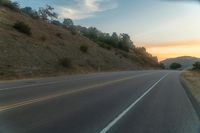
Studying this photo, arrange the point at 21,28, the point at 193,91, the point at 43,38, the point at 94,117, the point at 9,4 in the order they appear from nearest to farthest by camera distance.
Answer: the point at 94,117 < the point at 193,91 < the point at 21,28 < the point at 43,38 < the point at 9,4

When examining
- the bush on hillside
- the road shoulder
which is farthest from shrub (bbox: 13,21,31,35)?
the road shoulder

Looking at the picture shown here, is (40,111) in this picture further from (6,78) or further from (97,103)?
(6,78)

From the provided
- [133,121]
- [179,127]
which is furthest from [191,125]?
[133,121]

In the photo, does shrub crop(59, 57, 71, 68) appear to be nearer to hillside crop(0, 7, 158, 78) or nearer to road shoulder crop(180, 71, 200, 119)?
hillside crop(0, 7, 158, 78)

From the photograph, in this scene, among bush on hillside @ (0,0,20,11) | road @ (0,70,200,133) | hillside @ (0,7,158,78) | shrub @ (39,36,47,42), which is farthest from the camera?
bush on hillside @ (0,0,20,11)

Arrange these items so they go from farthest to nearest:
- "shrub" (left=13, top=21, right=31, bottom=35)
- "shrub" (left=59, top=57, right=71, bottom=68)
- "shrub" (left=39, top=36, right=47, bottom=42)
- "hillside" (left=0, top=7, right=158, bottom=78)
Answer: "shrub" (left=39, top=36, right=47, bottom=42)
"shrub" (left=13, top=21, right=31, bottom=35)
"shrub" (left=59, top=57, right=71, bottom=68)
"hillside" (left=0, top=7, right=158, bottom=78)

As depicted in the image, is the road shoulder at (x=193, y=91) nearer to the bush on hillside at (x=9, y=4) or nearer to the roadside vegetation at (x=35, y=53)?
the roadside vegetation at (x=35, y=53)

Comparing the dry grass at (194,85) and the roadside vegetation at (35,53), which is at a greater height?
the roadside vegetation at (35,53)

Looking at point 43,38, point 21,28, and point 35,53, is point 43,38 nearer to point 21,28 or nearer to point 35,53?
point 21,28

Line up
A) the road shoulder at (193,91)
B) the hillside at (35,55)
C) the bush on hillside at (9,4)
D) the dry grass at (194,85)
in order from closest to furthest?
the road shoulder at (193,91)
the dry grass at (194,85)
the hillside at (35,55)
the bush on hillside at (9,4)

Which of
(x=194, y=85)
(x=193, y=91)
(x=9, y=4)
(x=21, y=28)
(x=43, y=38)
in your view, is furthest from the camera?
(x=9, y=4)

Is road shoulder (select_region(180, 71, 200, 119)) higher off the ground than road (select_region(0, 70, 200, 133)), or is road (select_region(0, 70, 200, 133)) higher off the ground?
road shoulder (select_region(180, 71, 200, 119))

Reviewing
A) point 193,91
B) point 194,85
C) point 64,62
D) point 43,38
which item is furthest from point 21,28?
point 193,91

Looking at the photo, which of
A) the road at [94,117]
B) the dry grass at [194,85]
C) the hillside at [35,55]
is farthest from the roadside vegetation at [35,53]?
the road at [94,117]
